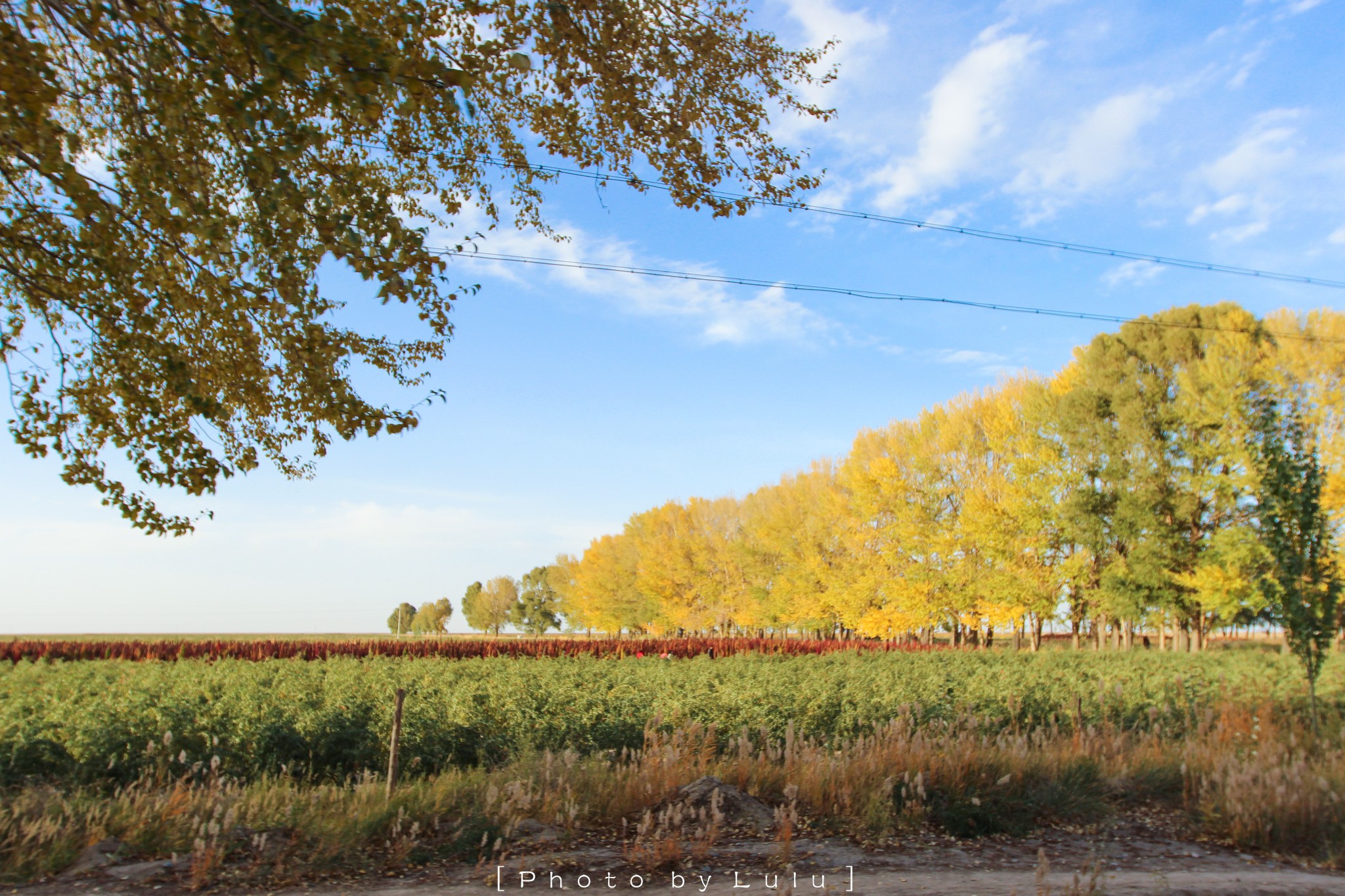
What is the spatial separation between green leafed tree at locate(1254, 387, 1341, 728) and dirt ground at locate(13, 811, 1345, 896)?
4.86m

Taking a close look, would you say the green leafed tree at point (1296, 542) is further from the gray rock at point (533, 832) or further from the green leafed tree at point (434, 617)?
the green leafed tree at point (434, 617)

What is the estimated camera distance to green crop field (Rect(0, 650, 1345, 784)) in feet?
30.2

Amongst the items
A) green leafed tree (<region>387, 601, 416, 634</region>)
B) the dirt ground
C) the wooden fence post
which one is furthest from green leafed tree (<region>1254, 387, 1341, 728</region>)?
green leafed tree (<region>387, 601, 416, 634</region>)

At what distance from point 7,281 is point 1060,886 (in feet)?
31.8

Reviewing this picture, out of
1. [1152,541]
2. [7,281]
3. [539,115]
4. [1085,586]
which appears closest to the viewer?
[7,281]

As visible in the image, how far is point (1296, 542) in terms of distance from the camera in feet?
34.0

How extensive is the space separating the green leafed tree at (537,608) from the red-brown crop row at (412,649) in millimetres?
63987

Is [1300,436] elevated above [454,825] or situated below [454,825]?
above

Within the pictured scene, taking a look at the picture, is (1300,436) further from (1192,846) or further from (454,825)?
(454,825)

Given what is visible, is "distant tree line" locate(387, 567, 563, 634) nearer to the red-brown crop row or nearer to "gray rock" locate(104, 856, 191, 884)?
the red-brown crop row

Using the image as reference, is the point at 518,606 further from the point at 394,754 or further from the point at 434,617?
the point at 394,754

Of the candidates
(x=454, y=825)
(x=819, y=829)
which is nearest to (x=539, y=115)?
(x=454, y=825)

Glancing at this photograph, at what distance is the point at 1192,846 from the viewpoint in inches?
262

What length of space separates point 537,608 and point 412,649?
73167 mm
